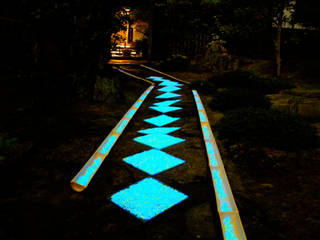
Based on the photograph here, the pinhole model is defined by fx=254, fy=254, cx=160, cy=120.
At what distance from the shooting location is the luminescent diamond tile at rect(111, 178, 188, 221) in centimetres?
263

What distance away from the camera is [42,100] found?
19.8 feet

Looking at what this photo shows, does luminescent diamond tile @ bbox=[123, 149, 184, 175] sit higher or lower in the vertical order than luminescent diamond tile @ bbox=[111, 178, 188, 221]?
higher

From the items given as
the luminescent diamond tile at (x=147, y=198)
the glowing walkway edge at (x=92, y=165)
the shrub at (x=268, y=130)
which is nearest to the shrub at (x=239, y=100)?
the shrub at (x=268, y=130)

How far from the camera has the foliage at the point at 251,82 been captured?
28.5 feet

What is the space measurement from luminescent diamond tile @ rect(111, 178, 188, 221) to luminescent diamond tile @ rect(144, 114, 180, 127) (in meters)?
2.73

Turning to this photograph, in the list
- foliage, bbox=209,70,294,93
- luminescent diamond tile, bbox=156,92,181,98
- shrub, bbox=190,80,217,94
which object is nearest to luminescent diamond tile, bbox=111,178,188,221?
luminescent diamond tile, bbox=156,92,181,98

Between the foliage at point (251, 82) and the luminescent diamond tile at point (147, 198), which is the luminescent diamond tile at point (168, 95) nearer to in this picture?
the foliage at point (251, 82)

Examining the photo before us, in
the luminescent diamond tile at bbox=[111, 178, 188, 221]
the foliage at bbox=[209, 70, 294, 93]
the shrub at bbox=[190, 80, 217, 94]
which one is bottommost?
the luminescent diamond tile at bbox=[111, 178, 188, 221]

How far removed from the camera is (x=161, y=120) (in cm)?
613

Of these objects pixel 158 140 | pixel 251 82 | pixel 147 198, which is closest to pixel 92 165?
pixel 147 198

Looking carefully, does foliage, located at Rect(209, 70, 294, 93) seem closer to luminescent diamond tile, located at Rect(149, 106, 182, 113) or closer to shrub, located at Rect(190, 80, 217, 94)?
shrub, located at Rect(190, 80, 217, 94)

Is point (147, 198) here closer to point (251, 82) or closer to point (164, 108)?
point (164, 108)

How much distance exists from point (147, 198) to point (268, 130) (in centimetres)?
249

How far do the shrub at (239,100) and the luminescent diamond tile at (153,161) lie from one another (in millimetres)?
3283
